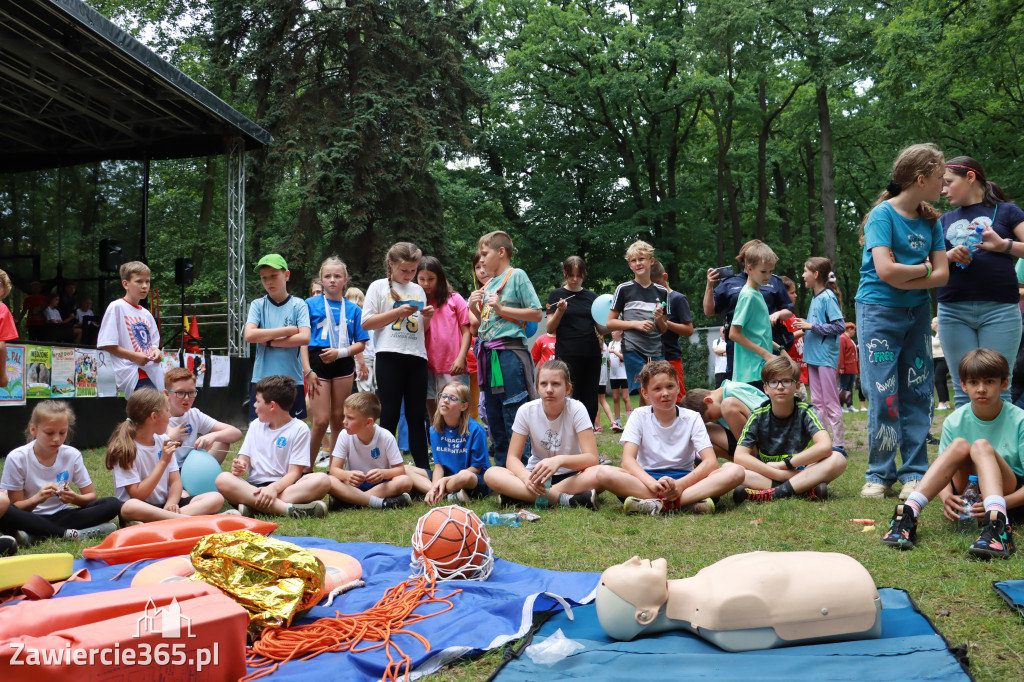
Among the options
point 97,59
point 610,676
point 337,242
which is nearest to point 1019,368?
point 610,676

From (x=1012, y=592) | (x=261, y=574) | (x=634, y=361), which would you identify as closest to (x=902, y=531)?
(x=1012, y=592)

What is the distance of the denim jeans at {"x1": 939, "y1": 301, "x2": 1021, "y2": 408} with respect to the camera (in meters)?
4.17

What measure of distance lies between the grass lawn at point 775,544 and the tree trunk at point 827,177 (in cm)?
1552

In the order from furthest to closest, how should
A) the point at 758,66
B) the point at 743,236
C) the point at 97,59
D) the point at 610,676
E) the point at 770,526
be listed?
the point at 743,236, the point at 758,66, the point at 97,59, the point at 770,526, the point at 610,676

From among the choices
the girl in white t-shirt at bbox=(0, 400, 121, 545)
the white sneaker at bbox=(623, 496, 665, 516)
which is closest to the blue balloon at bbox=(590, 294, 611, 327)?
the white sneaker at bbox=(623, 496, 665, 516)

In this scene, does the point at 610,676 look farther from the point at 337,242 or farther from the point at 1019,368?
the point at 337,242

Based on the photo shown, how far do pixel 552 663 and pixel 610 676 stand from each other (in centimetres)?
21

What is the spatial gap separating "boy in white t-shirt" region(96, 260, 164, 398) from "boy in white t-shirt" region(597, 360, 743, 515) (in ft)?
11.5

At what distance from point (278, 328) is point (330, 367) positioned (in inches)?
20.5

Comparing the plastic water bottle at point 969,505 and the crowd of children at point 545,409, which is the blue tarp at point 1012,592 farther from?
the plastic water bottle at point 969,505

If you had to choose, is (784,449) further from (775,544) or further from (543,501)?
(543,501)

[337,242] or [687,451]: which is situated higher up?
[337,242]

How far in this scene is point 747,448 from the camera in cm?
502

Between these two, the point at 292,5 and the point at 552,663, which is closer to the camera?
the point at 552,663
